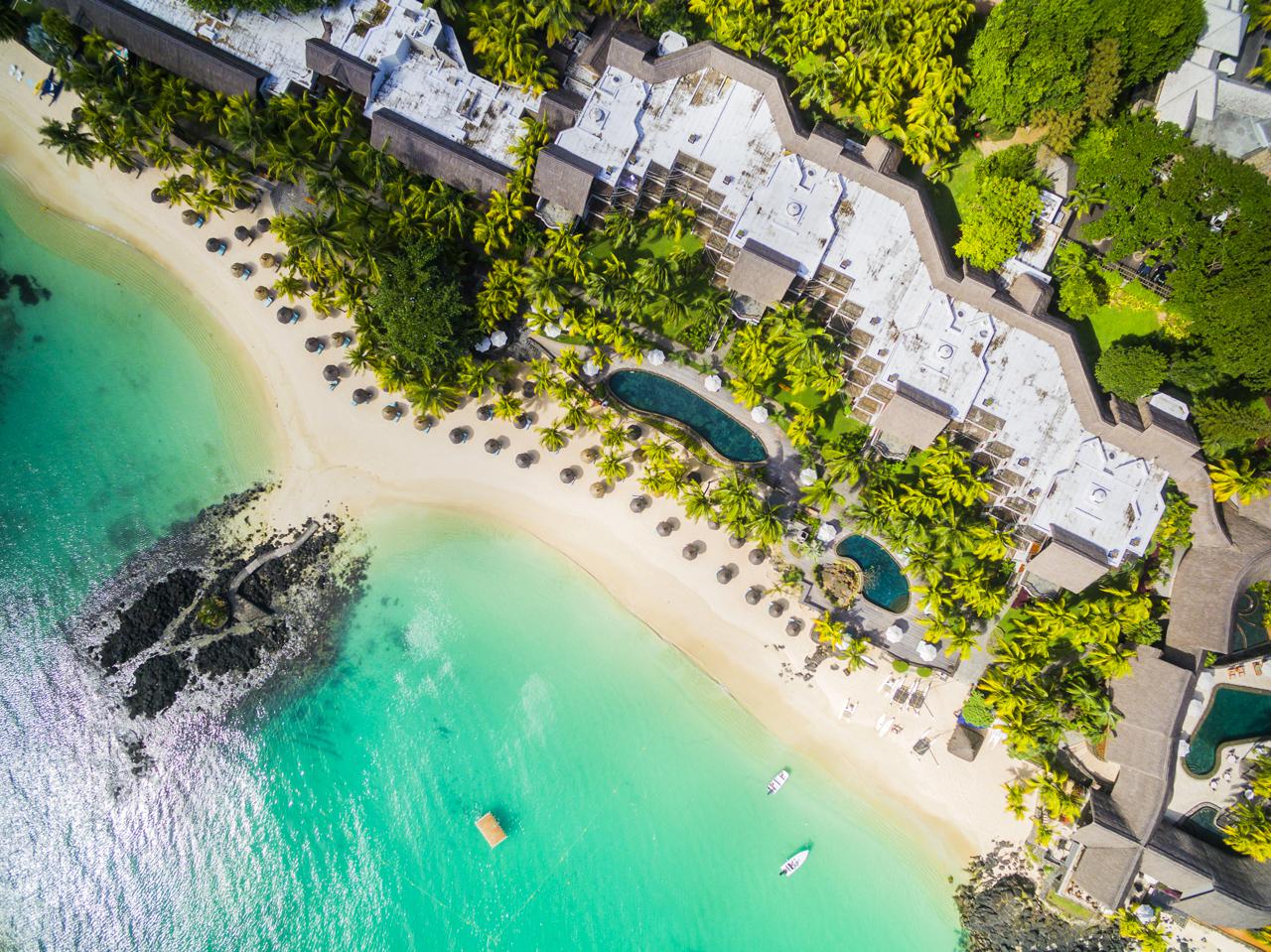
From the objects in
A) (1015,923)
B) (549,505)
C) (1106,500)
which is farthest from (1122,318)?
(1015,923)

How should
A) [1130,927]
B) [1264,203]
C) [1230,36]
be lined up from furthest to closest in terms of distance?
[1130,927]
[1230,36]
[1264,203]

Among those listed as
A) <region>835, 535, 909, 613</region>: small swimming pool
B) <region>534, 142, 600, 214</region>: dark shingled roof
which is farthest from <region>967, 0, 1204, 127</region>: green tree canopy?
<region>835, 535, 909, 613</region>: small swimming pool

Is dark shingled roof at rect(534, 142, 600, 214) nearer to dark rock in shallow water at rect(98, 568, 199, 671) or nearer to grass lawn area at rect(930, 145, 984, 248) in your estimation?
grass lawn area at rect(930, 145, 984, 248)

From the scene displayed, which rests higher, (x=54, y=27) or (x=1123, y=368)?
(x=1123, y=368)

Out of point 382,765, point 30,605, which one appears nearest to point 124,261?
point 30,605

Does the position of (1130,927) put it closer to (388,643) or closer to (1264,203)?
(1264,203)

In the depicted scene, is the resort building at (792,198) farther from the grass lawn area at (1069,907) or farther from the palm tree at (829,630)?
the grass lawn area at (1069,907)

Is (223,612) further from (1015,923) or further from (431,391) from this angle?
(1015,923)
